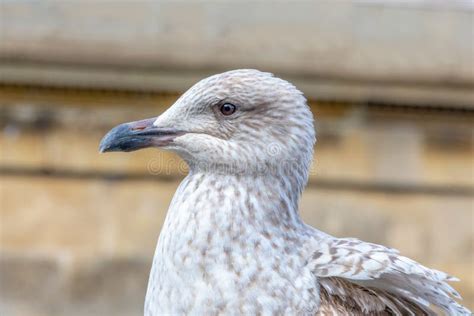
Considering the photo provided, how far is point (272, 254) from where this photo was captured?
5.46ft

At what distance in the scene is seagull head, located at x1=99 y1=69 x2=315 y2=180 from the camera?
5.60 feet

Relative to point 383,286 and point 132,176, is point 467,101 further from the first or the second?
point 383,286

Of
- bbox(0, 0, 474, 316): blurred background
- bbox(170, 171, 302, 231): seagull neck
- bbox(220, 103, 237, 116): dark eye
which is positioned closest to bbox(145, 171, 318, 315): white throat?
bbox(170, 171, 302, 231): seagull neck

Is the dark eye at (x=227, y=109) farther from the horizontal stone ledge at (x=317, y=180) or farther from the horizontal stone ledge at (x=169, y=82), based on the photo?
the horizontal stone ledge at (x=317, y=180)

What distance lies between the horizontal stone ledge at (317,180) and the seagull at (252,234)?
222 centimetres

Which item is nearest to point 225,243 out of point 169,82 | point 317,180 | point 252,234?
point 252,234

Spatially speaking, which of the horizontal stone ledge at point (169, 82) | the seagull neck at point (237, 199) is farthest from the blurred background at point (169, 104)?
the seagull neck at point (237, 199)

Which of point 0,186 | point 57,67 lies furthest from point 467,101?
point 0,186

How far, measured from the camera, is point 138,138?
1.71 meters

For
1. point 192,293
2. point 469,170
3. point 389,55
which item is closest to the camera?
point 192,293

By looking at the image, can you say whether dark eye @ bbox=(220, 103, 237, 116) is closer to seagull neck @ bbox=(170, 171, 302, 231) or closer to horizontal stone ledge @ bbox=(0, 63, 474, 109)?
seagull neck @ bbox=(170, 171, 302, 231)

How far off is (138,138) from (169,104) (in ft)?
7.19

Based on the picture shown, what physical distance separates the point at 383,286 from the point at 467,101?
2.42 meters

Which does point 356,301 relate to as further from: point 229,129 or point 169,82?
→ point 169,82
